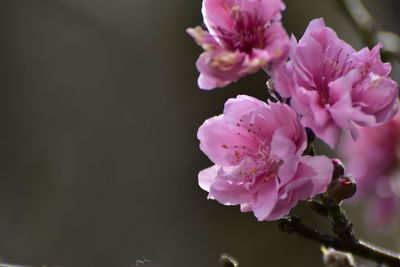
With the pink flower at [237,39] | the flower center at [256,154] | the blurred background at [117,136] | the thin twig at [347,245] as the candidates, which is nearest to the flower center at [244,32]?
the pink flower at [237,39]

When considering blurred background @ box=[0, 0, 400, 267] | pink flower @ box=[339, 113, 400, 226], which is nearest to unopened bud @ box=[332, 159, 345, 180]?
pink flower @ box=[339, 113, 400, 226]

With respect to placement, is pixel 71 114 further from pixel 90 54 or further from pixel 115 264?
pixel 115 264

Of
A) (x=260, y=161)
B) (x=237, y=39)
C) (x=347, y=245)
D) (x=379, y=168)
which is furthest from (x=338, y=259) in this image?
(x=379, y=168)

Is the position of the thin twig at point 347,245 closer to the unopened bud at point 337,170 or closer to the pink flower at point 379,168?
the unopened bud at point 337,170

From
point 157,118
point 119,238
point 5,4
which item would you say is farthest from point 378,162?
point 5,4

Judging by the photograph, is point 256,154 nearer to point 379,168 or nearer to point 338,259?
point 338,259

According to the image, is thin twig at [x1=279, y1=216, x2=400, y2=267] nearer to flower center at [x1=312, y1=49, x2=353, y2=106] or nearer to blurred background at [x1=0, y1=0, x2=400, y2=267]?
flower center at [x1=312, y1=49, x2=353, y2=106]
